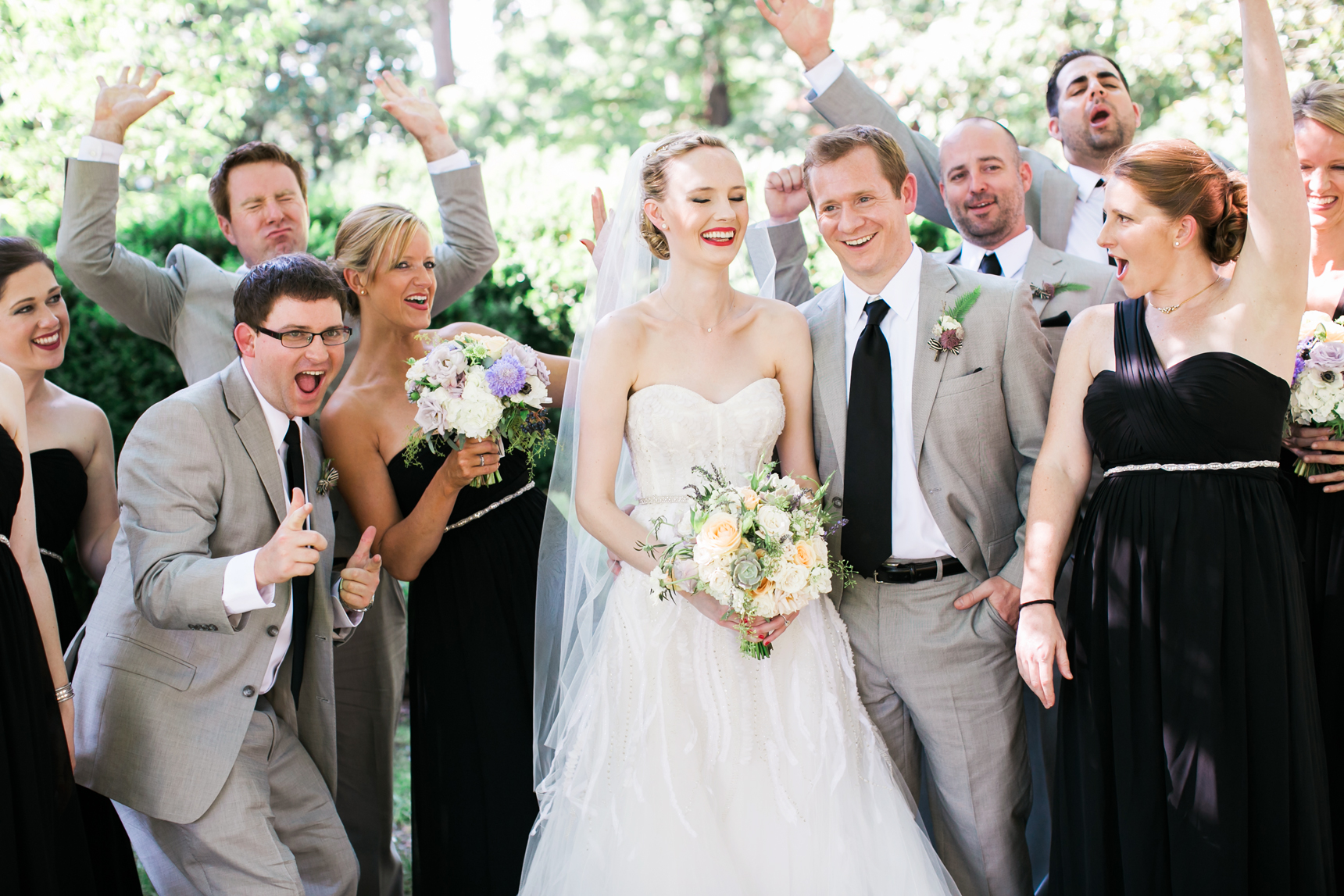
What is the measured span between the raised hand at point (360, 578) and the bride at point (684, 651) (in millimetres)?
637

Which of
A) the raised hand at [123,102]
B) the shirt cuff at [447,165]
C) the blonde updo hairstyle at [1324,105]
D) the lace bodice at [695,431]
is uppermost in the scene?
the raised hand at [123,102]

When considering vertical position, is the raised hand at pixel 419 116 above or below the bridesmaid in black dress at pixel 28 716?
above

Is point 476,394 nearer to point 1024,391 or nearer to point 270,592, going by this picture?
point 270,592

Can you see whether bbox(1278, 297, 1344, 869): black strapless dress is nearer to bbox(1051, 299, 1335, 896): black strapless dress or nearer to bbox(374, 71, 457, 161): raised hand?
bbox(1051, 299, 1335, 896): black strapless dress

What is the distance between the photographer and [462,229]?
561cm

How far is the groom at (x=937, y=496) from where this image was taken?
3830mm

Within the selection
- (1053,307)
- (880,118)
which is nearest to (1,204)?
(880,118)

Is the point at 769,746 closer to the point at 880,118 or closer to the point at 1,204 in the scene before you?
the point at 880,118

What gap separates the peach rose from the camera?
3.30 m

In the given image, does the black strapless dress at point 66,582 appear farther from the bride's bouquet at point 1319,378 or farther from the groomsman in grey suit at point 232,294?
the bride's bouquet at point 1319,378

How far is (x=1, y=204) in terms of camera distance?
9445 mm

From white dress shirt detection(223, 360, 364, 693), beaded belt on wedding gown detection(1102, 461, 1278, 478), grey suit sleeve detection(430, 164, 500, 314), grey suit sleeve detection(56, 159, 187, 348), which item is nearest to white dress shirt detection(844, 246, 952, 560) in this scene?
beaded belt on wedding gown detection(1102, 461, 1278, 478)

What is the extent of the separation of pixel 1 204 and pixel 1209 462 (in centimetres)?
990

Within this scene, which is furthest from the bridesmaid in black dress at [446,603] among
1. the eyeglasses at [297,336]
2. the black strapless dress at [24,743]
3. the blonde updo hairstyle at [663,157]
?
the black strapless dress at [24,743]
